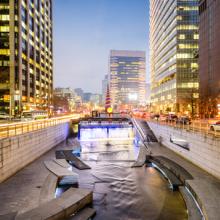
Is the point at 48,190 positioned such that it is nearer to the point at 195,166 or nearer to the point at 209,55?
the point at 195,166

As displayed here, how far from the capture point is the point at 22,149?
23.6 m

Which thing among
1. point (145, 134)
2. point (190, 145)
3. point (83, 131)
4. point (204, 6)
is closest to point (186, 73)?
point (204, 6)

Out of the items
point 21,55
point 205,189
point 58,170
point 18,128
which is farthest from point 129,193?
point 21,55

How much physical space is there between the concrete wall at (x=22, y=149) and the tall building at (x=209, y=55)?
53.0 m

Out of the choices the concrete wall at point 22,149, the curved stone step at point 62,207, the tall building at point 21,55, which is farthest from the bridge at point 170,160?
the tall building at point 21,55

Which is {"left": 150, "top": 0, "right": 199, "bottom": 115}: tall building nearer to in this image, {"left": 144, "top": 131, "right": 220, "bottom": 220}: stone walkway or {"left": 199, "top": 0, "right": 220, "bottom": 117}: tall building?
{"left": 199, "top": 0, "right": 220, "bottom": 117}: tall building

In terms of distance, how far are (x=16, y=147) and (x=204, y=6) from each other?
92.5 meters

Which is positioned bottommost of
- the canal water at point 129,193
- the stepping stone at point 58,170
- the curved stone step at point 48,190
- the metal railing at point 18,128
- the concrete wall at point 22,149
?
the canal water at point 129,193

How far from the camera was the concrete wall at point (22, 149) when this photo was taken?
62.9 ft

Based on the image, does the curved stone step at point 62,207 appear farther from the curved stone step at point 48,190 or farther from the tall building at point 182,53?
the tall building at point 182,53

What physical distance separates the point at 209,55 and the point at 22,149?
81.5 m

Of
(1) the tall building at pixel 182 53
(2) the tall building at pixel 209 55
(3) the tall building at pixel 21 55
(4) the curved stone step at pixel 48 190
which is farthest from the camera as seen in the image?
(1) the tall building at pixel 182 53

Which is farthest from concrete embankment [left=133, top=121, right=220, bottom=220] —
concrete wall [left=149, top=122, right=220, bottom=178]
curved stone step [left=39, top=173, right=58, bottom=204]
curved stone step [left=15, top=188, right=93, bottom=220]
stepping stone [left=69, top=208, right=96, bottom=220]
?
curved stone step [left=39, top=173, right=58, bottom=204]

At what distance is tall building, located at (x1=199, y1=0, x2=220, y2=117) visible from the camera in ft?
244
